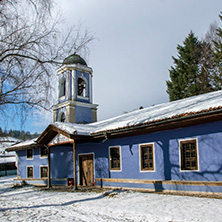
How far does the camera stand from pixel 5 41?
9023 mm

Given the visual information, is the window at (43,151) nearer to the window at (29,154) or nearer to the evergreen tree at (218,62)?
the window at (29,154)

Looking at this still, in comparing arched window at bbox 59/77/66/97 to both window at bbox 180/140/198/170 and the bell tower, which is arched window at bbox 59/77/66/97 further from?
window at bbox 180/140/198/170

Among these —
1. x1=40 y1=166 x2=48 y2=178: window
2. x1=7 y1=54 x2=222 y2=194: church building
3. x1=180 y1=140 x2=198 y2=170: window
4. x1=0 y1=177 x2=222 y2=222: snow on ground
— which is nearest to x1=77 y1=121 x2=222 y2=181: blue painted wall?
x1=7 y1=54 x2=222 y2=194: church building

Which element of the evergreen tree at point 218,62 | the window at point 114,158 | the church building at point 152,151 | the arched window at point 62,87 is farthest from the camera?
the evergreen tree at point 218,62

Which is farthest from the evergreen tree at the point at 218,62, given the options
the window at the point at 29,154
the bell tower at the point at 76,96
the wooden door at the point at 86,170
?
the window at the point at 29,154

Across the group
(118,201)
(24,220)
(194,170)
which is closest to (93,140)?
(118,201)

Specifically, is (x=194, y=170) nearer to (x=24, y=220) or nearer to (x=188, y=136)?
(x=188, y=136)

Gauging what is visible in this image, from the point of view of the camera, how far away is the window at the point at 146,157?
12.9 metres

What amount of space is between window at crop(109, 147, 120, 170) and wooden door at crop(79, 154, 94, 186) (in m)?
2.09

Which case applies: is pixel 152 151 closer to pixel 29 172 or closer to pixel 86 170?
pixel 86 170

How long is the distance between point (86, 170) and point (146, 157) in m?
5.40

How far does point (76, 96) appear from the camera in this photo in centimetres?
2414

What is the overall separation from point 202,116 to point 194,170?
2.49 m

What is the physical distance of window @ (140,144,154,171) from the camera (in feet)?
42.4
